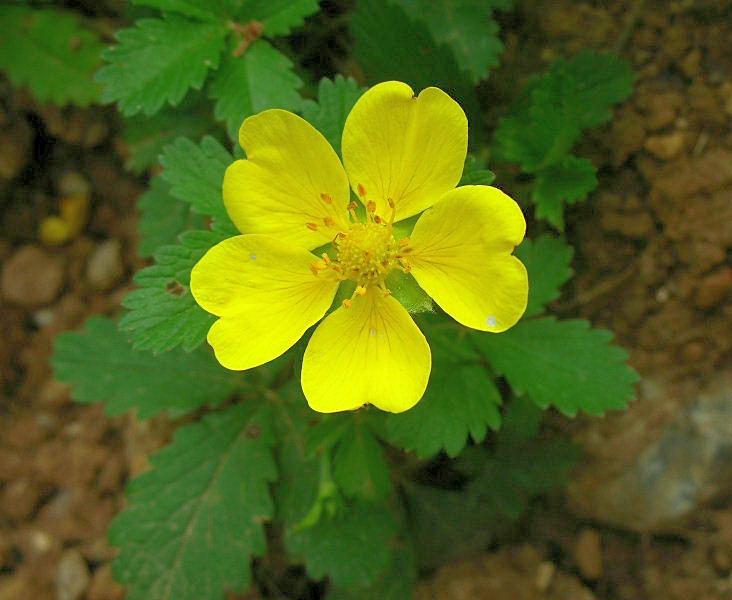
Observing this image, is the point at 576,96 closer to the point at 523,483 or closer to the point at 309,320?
the point at 309,320

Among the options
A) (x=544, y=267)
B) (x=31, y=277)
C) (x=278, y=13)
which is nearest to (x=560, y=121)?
(x=544, y=267)

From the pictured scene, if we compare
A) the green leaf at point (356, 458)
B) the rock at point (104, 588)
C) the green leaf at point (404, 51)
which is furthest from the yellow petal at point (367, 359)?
the rock at point (104, 588)

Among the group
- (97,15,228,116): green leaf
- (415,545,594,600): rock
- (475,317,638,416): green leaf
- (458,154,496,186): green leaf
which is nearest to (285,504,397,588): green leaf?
(415,545,594,600): rock

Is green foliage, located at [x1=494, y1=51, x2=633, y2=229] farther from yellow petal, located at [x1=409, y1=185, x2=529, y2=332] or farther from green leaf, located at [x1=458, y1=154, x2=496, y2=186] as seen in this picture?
yellow petal, located at [x1=409, y1=185, x2=529, y2=332]

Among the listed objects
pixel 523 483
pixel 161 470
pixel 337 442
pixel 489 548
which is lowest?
pixel 489 548

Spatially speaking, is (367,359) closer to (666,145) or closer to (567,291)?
(567,291)

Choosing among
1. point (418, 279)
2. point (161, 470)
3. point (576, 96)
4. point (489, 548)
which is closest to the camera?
point (418, 279)

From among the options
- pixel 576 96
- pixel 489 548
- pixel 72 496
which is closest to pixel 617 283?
pixel 576 96
